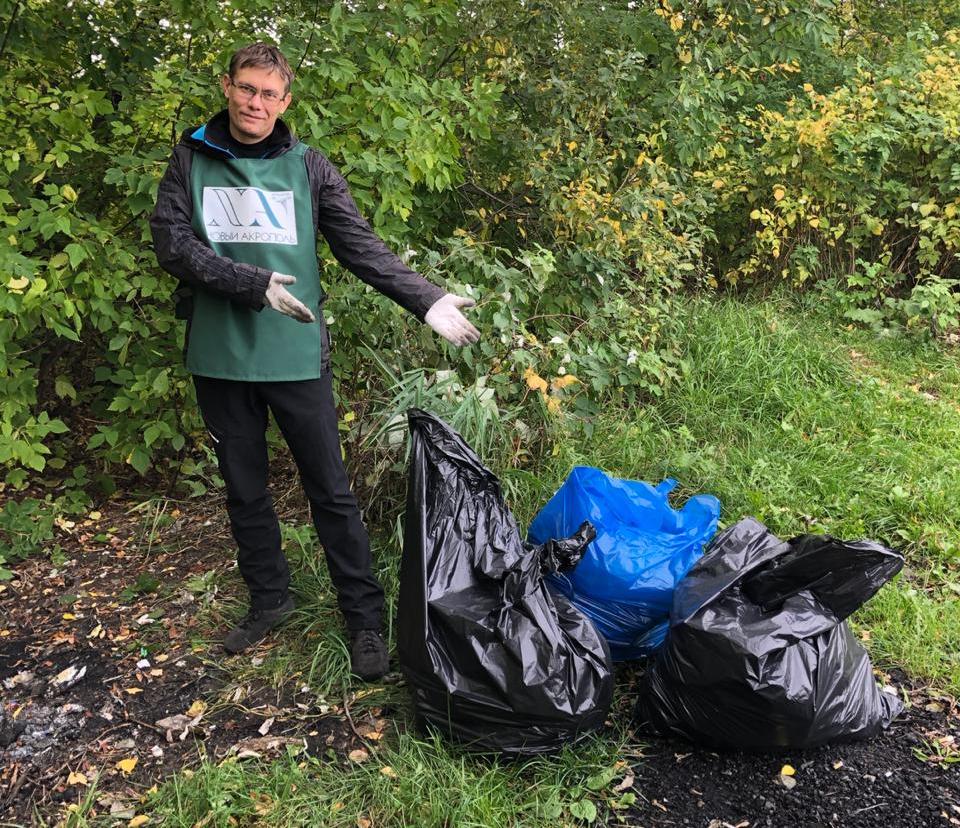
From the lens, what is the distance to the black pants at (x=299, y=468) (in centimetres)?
240

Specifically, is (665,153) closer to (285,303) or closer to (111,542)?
(285,303)

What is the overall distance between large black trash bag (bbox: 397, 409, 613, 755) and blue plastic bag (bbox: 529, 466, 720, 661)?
0.79 ft

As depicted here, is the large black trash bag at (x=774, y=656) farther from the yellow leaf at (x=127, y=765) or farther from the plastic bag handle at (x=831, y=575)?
the yellow leaf at (x=127, y=765)

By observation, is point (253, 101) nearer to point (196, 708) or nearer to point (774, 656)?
point (196, 708)

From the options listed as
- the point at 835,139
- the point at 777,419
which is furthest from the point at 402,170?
the point at 835,139

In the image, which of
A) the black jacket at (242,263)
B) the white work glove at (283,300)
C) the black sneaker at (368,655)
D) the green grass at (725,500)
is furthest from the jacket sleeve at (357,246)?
the black sneaker at (368,655)

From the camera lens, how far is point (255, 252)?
2260 mm

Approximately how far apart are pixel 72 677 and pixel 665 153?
3.87m

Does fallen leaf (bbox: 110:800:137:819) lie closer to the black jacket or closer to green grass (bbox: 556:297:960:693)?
the black jacket

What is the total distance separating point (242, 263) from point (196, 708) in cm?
131

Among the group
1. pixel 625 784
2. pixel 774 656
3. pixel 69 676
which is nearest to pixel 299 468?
pixel 69 676

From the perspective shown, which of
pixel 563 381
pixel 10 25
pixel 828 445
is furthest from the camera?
pixel 828 445

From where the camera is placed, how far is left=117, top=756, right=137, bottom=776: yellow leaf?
7.20ft

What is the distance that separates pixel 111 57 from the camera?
3.52 meters
